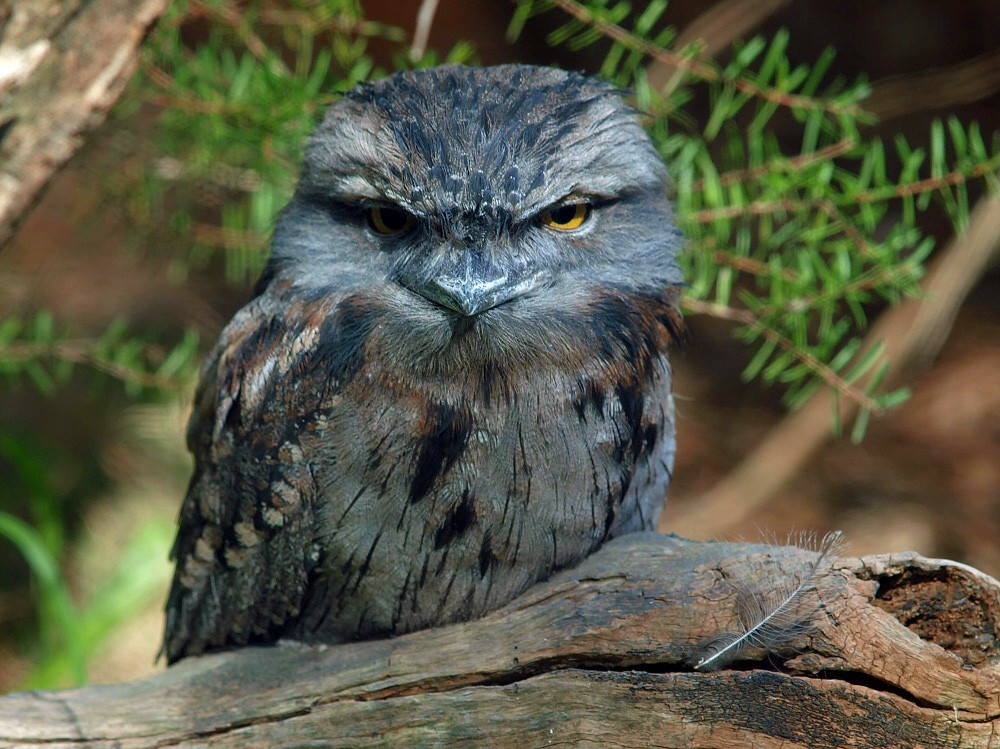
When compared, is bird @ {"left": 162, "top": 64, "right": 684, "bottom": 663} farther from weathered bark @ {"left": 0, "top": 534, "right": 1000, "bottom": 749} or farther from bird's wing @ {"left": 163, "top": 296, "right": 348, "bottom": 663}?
weathered bark @ {"left": 0, "top": 534, "right": 1000, "bottom": 749}

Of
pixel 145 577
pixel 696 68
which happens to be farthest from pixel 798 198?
pixel 145 577

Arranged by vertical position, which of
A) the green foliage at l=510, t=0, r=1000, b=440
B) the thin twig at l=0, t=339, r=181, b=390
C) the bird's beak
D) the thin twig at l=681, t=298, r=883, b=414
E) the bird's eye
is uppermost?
the green foliage at l=510, t=0, r=1000, b=440

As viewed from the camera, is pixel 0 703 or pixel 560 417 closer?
pixel 560 417

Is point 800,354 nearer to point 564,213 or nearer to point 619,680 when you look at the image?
point 564,213

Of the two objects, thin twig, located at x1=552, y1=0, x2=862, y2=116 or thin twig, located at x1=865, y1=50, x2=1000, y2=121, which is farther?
thin twig, located at x1=865, y1=50, x2=1000, y2=121

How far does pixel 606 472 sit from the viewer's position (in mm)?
1798

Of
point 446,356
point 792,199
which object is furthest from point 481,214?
point 792,199

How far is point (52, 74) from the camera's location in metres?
2.01

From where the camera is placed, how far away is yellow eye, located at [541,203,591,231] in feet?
5.32

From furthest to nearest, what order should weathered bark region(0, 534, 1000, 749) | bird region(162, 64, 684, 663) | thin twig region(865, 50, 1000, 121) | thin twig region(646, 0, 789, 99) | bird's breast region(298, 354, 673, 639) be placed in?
thin twig region(865, 50, 1000, 121) → thin twig region(646, 0, 789, 99) → bird's breast region(298, 354, 673, 639) → bird region(162, 64, 684, 663) → weathered bark region(0, 534, 1000, 749)

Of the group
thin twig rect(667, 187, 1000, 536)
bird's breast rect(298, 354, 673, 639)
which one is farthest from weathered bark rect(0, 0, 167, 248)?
thin twig rect(667, 187, 1000, 536)

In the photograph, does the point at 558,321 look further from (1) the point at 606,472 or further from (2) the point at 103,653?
(2) the point at 103,653

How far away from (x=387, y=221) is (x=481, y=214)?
218mm

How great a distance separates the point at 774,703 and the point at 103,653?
11.2 feet
